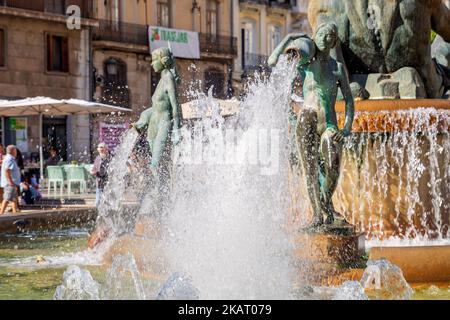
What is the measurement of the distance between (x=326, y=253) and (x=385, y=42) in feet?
8.68

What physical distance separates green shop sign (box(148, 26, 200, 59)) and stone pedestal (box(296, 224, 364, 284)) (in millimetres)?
27238

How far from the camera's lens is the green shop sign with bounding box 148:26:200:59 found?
3309 cm

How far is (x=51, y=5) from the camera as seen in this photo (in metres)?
28.9

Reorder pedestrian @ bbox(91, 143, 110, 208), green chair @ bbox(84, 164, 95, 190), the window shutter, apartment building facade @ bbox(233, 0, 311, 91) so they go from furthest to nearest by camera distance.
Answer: apartment building facade @ bbox(233, 0, 311, 91) → the window shutter → green chair @ bbox(84, 164, 95, 190) → pedestrian @ bbox(91, 143, 110, 208)

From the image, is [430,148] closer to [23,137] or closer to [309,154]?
[309,154]

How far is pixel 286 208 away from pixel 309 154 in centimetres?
106

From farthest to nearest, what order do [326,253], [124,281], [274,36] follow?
1. [274,36]
2. [124,281]
3. [326,253]

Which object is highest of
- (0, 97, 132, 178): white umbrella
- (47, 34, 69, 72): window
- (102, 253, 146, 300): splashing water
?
(47, 34, 69, 72): window

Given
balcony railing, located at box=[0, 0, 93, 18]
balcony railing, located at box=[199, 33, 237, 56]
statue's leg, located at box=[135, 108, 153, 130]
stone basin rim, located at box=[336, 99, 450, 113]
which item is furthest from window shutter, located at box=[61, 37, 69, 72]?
stone basin rim, located at box=[336, 99, 450, 113]

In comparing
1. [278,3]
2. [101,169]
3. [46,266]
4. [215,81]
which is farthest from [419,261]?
[278,3]

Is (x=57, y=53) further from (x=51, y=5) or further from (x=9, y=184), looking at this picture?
(x=9, y=184)

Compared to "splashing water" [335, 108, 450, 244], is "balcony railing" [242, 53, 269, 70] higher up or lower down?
higher up

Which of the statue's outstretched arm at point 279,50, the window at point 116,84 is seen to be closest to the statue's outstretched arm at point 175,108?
the statue's outstretched arm at point 279,50

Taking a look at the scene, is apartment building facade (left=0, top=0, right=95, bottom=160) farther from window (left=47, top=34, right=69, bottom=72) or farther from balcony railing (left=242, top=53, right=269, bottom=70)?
balcony railing (left=242, top=53, right=269, bottom=70)
